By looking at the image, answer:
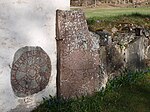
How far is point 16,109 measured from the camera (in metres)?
6.02

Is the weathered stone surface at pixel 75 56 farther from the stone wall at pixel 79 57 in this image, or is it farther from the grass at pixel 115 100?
the grass at pixel 115 100

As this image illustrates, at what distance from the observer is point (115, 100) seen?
671 centimetres

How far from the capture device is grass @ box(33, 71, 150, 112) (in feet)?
20.5

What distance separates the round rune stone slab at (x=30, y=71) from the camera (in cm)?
596

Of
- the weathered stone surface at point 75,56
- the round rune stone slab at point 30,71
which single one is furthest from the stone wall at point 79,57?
the round rune stone slab at point 30,71

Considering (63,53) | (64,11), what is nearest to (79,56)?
(63,53)

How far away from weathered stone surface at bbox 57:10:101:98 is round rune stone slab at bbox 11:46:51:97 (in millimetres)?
308

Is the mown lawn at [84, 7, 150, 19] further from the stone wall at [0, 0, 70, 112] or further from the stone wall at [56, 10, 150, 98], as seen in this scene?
the stone wall at [0, 0, 70, 112]

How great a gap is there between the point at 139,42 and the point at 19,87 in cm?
338

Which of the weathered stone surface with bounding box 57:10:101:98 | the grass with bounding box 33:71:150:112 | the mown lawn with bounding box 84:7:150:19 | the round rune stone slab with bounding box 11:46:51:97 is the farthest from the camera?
the mown lawn with bounding box 84:7:150:19

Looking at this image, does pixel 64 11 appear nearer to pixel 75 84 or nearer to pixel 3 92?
pixel 75 84

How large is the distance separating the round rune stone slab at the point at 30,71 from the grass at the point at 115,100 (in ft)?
1.16

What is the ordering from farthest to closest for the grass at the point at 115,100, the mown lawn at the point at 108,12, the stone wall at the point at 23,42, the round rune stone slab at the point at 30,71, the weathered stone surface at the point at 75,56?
the mown lawn at the point at 108,12, the weathered stone surface at the point at 75,56, the grass at the point at 115,100, the round rune stone slab at the point at 30,71, the stone wall at the point at 23,42

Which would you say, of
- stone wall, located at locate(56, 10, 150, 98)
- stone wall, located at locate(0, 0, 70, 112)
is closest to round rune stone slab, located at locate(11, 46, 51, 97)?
Result: stone wall, located at locate(0, 0, 70, 112)
